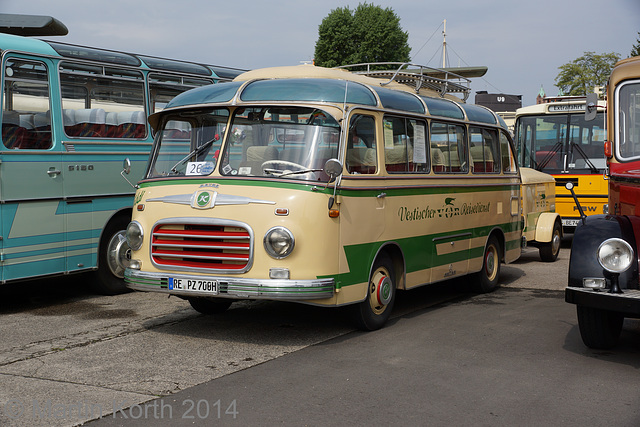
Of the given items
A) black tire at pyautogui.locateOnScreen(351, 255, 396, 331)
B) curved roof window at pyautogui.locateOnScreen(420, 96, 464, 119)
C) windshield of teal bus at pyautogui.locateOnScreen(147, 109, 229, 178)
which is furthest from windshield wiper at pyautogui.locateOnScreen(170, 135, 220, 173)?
curved roof window at pyautogui.locateOnScreen(420, 96, 464, 119)

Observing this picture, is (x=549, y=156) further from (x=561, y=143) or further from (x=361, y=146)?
(x=361, y=146)

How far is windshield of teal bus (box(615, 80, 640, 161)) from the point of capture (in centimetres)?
732

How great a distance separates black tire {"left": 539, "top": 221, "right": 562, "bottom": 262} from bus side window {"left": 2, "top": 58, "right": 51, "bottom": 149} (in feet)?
30.0

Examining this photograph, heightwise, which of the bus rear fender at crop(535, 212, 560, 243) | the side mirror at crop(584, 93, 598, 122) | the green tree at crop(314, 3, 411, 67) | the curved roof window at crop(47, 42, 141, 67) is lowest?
the bus rear fender at crop(535, 212, 560, 243)

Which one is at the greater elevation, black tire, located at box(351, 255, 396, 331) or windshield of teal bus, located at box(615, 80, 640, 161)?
windshield of teal bus, located at box(615, 80, 640, 161)

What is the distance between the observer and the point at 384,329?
26.4 ft

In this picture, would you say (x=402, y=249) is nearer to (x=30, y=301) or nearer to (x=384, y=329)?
(x=384, y=329)

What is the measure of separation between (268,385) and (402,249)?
2.99 m

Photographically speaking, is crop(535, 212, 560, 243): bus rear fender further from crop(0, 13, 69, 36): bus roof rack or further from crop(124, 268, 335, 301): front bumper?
crop(0, 13, 69, 36): bus roof rack

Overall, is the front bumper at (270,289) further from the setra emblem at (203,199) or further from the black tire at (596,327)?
the black tire at (596,327)

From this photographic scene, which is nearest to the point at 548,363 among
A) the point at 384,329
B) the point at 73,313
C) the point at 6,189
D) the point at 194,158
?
the point at 384,329

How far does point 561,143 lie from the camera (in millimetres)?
17406

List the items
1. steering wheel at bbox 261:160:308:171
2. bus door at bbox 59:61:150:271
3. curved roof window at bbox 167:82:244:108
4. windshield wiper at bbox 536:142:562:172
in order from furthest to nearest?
1. windshield wiper at bbox 536:142:562:172
2. bus door at bbox 59:61:150:271
3. curved roof window at bbox 167:82:244:108
4. steering wheel at bbox 261:160:308:171

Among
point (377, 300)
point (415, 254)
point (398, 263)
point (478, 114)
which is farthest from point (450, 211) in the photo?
point (377, 300)
